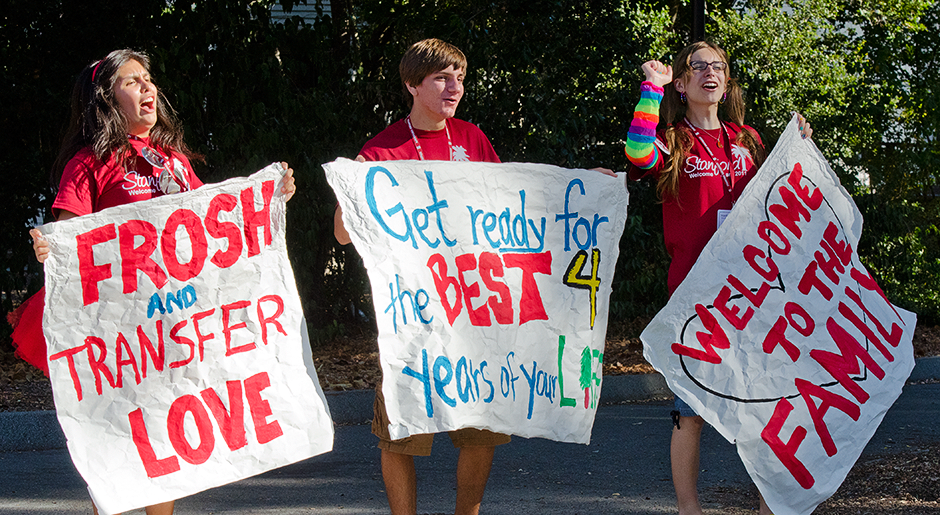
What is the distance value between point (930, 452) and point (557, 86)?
3860 millimetres

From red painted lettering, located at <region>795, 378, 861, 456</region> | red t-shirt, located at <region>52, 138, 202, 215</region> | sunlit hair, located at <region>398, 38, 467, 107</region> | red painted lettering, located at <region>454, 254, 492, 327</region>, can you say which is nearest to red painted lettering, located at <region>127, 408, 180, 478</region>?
red t-shirt, located at <region>52, 138, 202, 215</region>

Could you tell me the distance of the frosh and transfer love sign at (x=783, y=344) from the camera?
298cm

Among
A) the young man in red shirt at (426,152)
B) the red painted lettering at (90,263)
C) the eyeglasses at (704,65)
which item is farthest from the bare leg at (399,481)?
the eyeglasses at (704,65)

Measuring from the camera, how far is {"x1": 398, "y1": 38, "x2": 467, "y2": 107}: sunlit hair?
2941mm

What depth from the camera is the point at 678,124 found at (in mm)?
3195

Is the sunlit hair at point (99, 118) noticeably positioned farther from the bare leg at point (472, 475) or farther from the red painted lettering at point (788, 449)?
the red painted lettering at point (788, 449)

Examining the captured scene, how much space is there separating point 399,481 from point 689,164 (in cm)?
141

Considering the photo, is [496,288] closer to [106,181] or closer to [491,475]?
[106,181]

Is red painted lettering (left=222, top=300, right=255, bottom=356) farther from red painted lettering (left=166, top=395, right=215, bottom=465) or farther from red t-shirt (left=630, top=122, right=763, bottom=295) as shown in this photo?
red t-shirt (left=630, top=122, right=763, bottom=295)

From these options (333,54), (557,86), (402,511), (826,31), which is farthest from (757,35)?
(402,511)

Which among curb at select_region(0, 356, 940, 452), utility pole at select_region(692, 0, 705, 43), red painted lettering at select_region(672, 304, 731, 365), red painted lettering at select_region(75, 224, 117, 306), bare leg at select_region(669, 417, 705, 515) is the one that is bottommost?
curb at select_region(0, 356, 940, 452)

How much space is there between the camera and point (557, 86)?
6992 millimetres

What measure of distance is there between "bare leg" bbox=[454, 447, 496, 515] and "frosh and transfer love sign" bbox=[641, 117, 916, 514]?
640mm

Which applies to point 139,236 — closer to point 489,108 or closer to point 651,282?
point 489,108
